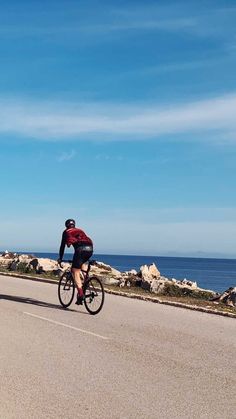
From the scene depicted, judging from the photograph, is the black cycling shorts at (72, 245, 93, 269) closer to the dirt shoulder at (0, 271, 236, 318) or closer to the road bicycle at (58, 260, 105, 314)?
the road bicycle at (58, 260, 105, 314)

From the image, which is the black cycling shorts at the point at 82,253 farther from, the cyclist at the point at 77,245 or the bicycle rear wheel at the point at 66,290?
the bicycle rear wheel at the point at 66,290

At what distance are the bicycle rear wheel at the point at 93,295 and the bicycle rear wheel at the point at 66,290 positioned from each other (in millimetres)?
594

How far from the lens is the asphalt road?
258 inches

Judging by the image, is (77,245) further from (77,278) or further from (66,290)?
(66,290)

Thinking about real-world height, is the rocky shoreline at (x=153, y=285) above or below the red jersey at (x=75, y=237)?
below

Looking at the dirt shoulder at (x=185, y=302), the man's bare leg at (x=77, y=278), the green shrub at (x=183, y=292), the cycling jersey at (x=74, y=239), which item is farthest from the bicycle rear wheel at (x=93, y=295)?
the green shrub at (x=183, y=292)

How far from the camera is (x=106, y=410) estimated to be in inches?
252

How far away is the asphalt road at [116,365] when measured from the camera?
6.55 metres

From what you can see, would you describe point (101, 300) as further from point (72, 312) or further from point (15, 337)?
point (15, 337)

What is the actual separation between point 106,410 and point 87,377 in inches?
55.7

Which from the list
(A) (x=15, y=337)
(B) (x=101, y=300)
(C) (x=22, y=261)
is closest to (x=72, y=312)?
(B) (x=101, y=300)

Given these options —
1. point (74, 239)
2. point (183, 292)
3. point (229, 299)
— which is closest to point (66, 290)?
point (74, 239)

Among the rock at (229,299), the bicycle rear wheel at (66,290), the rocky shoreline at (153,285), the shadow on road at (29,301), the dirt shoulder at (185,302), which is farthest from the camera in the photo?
the rocky shoreline at (153,285)

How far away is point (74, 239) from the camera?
562 inches
